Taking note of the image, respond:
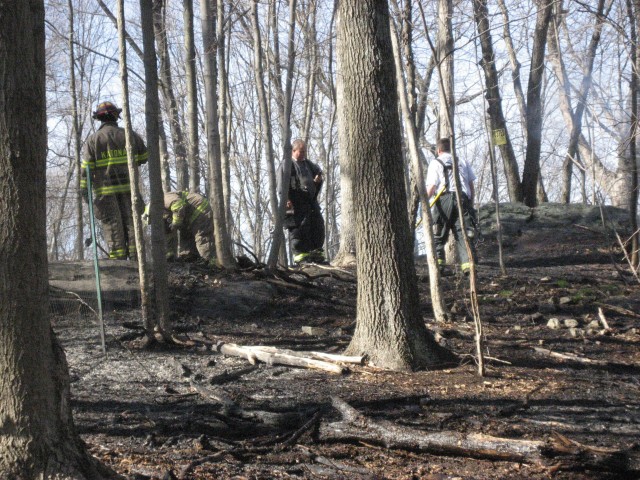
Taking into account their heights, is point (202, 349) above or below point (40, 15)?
below

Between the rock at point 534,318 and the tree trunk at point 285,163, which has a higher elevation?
the tree trunk at point 285,163

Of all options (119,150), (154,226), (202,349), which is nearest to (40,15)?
(154,226)

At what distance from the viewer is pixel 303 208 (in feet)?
37.4

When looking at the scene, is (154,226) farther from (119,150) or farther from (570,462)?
(570,462)

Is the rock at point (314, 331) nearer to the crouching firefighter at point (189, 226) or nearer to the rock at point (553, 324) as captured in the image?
the rock at point (553, 324)

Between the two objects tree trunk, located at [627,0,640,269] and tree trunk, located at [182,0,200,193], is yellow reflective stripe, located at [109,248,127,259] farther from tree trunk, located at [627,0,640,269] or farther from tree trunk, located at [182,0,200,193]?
tree trunk, located at [627,0,640,269]

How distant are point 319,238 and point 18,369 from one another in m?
8.75

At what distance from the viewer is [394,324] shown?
6207 millimetres

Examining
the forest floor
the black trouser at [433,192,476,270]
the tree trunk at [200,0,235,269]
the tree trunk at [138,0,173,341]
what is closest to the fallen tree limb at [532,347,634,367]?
the forest floor

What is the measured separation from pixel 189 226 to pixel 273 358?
4627 millimetres

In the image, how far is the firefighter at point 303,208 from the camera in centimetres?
1130

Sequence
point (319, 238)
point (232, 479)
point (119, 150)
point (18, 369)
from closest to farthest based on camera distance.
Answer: point (18, 369), point (232, 479), point (119, 150), point (319, 238)

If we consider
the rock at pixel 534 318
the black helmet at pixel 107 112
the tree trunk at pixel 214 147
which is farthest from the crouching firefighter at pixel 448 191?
the black helmet at pixel 107 112

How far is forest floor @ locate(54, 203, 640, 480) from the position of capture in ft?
13.3
